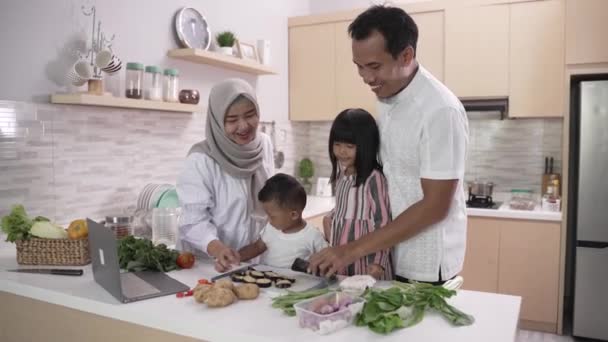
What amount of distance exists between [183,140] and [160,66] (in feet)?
1.60

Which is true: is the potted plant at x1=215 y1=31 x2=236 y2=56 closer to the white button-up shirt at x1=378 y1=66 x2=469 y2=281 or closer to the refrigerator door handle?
the white button-up shirt at x1=378 y1=66 x2=469 y2=281

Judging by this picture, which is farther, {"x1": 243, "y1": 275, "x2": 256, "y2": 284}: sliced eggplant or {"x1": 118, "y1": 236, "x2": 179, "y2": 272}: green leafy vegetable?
{"x1": 118, "y1": 236, "x2": 179, "y2": 272}: green leafy vegetable

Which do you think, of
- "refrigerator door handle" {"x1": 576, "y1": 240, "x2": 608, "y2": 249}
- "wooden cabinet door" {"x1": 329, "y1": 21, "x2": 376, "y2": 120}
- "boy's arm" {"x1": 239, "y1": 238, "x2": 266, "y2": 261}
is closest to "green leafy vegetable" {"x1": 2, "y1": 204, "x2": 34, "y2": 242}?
"boy's arm" {"x1": 239, "y1": 238, "x2": 266, "y2": 261}

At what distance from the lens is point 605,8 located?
10.5 ft

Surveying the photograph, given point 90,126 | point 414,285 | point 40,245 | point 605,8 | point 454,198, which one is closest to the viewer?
point 414,285

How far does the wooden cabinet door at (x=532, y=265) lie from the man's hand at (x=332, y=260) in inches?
91.7

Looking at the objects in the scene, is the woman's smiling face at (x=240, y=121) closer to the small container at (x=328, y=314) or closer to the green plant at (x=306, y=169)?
the small container at (x=328, y=314)

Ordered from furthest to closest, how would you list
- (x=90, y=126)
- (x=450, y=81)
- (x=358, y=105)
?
(x=358, y=105) → (x=450, y=81) → (x=90, y=126)

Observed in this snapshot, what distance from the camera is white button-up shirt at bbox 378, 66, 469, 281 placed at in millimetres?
1515

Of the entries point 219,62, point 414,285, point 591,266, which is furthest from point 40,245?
point 591,266

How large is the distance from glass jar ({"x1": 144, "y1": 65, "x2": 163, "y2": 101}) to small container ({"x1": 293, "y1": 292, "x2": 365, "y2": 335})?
74.9 inches

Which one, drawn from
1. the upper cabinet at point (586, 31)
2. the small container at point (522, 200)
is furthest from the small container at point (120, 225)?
the upper cabinet at point (586, 31)

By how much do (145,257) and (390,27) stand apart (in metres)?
1.07

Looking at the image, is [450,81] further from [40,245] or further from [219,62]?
[40,245]
